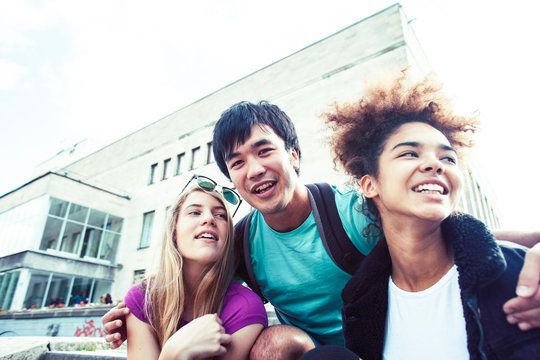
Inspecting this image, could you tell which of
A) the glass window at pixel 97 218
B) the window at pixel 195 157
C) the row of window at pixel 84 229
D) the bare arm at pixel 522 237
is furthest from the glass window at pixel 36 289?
the bare arm at pixel 522 237

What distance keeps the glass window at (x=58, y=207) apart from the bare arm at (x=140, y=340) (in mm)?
19594

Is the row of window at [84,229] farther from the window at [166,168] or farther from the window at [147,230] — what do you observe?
the window at [166,168]

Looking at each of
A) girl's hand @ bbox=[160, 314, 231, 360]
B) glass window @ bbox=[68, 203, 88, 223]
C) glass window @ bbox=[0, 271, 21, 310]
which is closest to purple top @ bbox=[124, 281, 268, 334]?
girl's hand @ bbox=[160, 314, 231, 360]

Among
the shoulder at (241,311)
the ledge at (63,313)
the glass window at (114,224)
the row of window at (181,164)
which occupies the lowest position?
the shoulder at (241,311)

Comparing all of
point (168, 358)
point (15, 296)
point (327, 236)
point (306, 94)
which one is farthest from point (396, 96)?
point (15, 296)

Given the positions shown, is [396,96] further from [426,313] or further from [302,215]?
[426,313]

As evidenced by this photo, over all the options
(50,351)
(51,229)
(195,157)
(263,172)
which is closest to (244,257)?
(263,172)

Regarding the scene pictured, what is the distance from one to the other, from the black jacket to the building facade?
1146 centimetres

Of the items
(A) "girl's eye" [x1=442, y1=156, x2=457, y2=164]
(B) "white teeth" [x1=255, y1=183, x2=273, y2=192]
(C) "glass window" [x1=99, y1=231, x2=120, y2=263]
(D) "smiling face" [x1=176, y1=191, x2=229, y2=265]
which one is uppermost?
(C) "glass window" [x1=99, y1=231, x2=120, y2=263]

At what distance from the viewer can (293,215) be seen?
8.89ft

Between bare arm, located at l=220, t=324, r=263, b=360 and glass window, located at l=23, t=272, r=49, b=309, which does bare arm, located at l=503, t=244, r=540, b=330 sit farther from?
glass window, located at l=23, t=272, r=49, b=309

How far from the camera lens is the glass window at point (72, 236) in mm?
20734

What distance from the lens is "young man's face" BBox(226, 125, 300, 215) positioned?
2570 mm

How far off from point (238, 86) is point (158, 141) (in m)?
7.39
